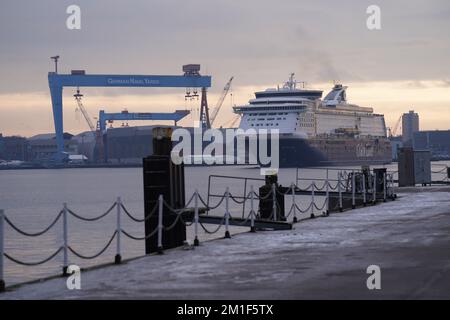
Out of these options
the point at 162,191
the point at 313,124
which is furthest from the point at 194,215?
the point at 313,124

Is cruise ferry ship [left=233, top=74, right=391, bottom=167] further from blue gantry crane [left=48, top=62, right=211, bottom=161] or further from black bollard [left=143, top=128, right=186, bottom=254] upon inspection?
black bollard [left=143, top=128, right=186, bottom=254]

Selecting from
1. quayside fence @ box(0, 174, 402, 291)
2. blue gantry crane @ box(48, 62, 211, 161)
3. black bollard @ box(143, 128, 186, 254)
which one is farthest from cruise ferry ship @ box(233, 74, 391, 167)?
black bollard @ box(143, 128, 186, 254)

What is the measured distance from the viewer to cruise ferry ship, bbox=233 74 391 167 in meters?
121

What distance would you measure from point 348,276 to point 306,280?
602 millimetres

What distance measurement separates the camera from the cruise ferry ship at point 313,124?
12138 centimetres

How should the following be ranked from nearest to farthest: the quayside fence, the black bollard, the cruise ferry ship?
the quayside fence
the black bollard
the cruise ferry ship

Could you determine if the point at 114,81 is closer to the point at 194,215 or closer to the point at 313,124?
the point at 313,124

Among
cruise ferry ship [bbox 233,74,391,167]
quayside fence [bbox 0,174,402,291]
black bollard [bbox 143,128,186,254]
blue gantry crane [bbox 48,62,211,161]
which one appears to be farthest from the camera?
cruise ferry ship [bbox 233,74,391,167]

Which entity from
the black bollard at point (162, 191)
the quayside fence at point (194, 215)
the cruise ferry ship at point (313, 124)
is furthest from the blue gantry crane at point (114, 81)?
the black bollard at point (162, 191)

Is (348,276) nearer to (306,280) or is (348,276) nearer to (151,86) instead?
(306,280)

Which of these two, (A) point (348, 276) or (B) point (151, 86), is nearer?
(A) point (348, 276)

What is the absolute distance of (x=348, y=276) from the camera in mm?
10992
